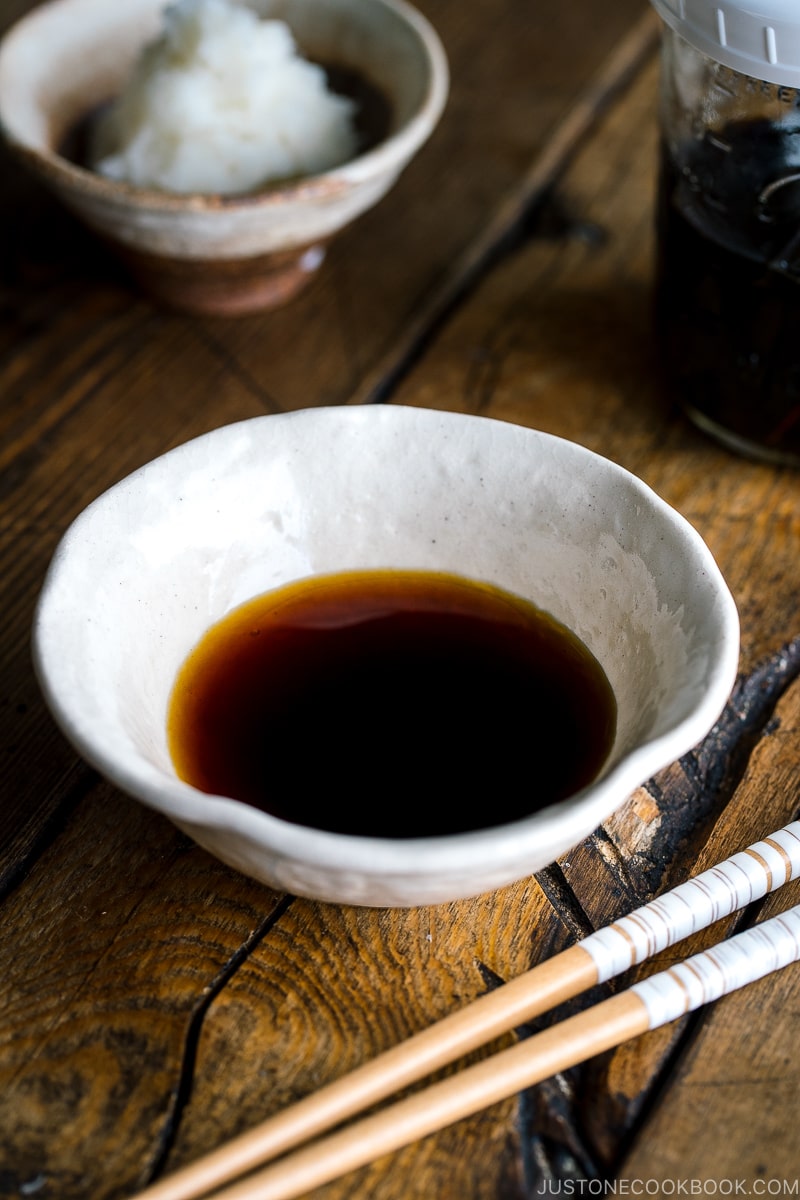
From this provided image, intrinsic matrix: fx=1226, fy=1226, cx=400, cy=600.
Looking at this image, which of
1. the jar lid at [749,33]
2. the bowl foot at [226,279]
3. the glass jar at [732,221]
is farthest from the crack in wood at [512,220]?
the jar lid at [749,33]

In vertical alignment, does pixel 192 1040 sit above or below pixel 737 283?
below

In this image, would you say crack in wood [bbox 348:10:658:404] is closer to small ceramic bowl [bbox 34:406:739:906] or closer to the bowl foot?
the bowl foot

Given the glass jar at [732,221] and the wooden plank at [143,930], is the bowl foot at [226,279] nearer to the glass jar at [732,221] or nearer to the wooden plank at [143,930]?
the wooden plank at [143,930]

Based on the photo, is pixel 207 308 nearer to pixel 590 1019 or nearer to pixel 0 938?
pixel 0 938

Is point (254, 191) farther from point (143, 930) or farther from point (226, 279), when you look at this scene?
point (143, 930)

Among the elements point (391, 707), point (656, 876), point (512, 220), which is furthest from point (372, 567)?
point (512, 220)

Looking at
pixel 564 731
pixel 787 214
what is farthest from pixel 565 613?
pixel 787 214
